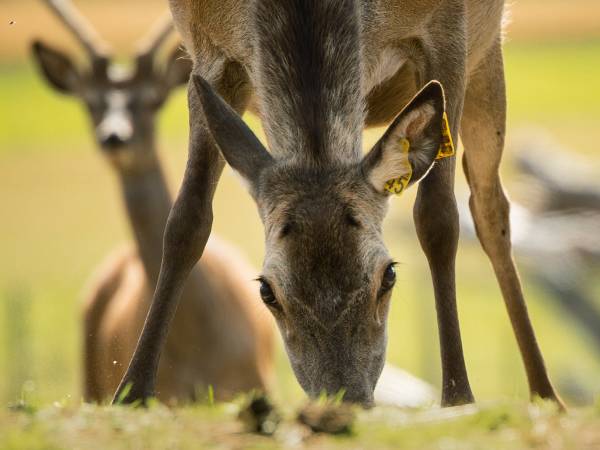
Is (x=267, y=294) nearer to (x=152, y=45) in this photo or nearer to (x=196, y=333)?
(x=196, y=333)

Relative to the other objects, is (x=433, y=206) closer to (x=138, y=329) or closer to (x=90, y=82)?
(x=138, y=329)

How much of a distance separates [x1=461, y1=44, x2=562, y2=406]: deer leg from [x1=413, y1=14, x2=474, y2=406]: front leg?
1203mm

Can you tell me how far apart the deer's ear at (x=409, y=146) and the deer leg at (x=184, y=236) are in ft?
3.56

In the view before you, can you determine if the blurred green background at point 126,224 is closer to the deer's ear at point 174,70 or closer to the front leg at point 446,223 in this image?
the front leg at point 446,223

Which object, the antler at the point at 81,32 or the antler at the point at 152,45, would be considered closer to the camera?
the antler at the point at 81,32

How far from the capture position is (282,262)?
598 centimetres

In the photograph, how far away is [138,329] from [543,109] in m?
37.5

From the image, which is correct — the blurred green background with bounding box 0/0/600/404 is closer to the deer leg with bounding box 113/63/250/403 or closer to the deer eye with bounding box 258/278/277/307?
the deer leg with bounding box 113/63/250/403

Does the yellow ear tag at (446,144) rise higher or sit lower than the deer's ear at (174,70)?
lower

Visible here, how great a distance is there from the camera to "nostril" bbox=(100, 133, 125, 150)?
12.6m

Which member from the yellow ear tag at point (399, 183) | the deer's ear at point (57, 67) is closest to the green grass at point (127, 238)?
the yellow ear tag at point (399, 183)

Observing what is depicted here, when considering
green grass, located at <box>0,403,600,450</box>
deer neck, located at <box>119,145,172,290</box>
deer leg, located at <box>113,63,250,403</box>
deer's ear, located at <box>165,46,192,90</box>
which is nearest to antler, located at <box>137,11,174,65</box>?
deer's ear, located at <box>165,46,192,90</box>

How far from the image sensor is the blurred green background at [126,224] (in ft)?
60.6

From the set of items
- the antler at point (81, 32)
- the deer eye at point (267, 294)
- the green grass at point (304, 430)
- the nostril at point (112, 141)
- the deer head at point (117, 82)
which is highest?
the antler at point (81, 32)
